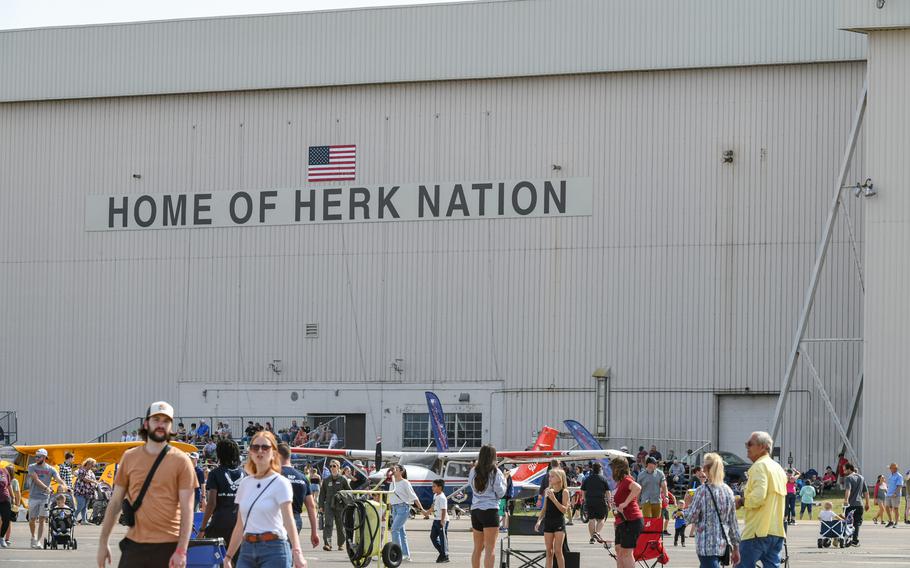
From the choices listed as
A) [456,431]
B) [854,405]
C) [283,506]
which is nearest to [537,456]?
[456,431]

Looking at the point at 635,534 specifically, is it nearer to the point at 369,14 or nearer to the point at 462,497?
the point at 462,497

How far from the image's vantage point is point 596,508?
18.7 meters

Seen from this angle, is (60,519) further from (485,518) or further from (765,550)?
(765,550)

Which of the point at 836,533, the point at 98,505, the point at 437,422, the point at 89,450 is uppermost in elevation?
the point at 437,422

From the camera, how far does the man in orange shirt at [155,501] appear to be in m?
8.81

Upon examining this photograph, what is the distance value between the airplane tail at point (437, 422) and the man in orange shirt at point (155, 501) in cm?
3402

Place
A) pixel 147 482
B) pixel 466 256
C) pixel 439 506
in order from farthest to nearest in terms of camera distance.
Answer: pixel 466 256 → pixel 439 506 → pixel 147 482

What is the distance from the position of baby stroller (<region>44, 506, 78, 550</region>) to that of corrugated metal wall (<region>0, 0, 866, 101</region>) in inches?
1024

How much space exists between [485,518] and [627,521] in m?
1.66

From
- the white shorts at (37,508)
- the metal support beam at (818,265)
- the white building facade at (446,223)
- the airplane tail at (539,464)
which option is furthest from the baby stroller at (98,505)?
the metal support beam at (818,265)

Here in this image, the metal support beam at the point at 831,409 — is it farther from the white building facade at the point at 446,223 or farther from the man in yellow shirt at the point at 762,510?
the man in yellow shirt at the point at 762,510

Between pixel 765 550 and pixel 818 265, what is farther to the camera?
pixel 818 265

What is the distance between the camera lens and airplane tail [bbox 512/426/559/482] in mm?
37312

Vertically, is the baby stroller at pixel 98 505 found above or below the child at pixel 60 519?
below
